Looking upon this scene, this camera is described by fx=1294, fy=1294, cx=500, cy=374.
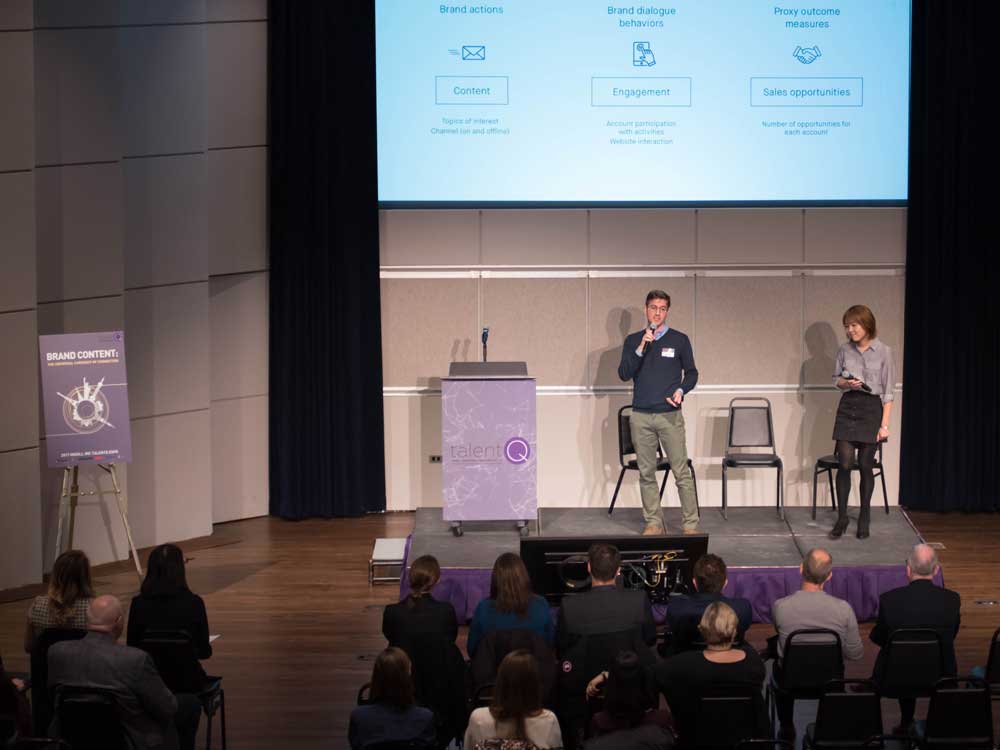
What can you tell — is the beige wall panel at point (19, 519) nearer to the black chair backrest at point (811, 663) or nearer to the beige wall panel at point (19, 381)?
the beige wall panel at point (19, 381)

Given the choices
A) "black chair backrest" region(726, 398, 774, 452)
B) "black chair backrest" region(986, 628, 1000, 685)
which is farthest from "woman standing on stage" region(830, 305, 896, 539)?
"black chair backrest" region(986, 628, 1000, 685)

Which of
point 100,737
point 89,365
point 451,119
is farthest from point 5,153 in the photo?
point 100,737

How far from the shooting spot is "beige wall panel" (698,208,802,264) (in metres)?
9.84

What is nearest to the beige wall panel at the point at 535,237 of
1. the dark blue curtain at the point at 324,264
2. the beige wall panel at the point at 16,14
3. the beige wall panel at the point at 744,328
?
the dark blue curtain at the point at 324,264

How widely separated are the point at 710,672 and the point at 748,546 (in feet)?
11.7

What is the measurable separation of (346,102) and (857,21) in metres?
3.87

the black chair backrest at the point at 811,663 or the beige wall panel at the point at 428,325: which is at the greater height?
the beige wall panel at the point at 428,325

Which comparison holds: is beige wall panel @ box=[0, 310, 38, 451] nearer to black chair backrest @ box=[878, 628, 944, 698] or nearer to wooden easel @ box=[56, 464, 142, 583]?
wooden easel @ box=[56, 464, 142, 583]

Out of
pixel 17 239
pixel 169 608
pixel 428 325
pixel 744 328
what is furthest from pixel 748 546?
pixel 17 239

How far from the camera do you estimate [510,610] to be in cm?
532

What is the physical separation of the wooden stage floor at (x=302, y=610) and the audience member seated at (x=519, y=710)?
1.61 m

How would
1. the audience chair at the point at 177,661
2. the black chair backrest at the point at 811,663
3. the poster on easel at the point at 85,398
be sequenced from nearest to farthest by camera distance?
1. the audience chair at the point at 177,661
2. the black chair backrest at the point at 811,663
3. the poster on easel at the point at 85,398

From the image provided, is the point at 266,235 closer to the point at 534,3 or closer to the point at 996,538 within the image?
the point at 534,3

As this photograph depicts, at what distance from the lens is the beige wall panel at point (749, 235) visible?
9.84 m
